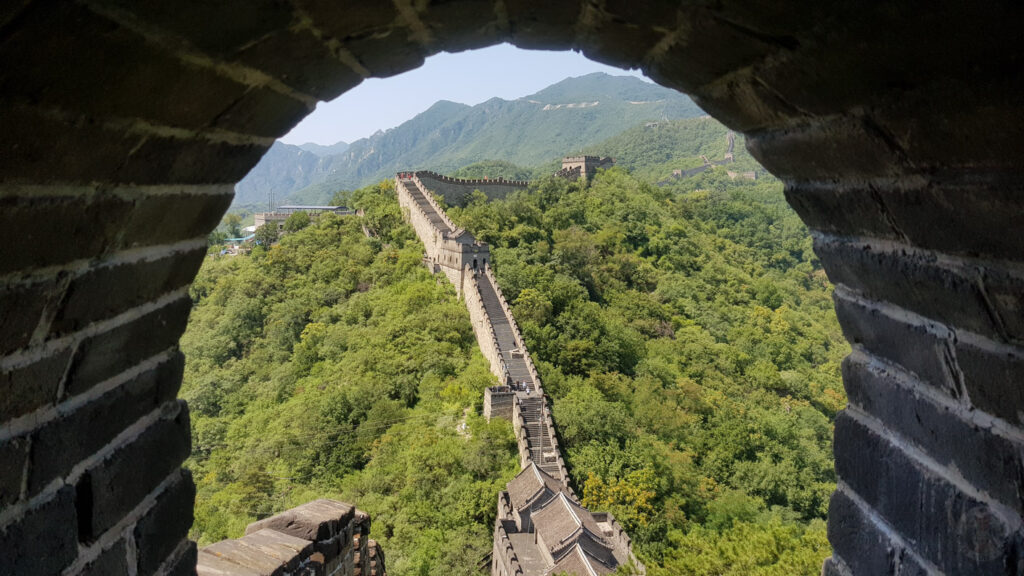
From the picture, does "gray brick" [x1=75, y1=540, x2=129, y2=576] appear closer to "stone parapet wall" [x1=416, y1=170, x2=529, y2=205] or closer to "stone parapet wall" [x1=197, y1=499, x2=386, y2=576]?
"stone parapet wall" [x1=197, y1=499, x2=386, y2=576]

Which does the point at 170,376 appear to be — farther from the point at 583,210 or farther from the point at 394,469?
the point at 583,210

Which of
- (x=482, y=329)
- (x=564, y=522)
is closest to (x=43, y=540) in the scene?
(x=564, y=522)

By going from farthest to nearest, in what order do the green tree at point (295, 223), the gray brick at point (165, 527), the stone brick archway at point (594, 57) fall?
the green tree at point (295, 223) < the gray brick at point (165, 527) < the stone brick archway at point (594, 57)

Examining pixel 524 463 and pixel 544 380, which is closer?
pixel 524 463

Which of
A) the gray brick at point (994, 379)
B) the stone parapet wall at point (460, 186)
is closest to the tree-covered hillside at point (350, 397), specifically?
the stone parapet wall at point (460, 186)

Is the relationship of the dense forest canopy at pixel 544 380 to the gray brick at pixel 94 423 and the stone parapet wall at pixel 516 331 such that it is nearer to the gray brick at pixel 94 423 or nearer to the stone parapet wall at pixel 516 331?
the stone parapet wall at pixel 516 331

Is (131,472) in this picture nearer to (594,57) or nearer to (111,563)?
(111,563)
